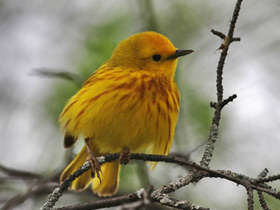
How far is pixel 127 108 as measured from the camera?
181 inches

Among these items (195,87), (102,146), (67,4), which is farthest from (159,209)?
(67,4)

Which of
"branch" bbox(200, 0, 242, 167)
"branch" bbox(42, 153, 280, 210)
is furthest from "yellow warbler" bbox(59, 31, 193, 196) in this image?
"branch" bbox(200, 0, 242, 167)

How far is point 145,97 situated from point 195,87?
2.28 metres

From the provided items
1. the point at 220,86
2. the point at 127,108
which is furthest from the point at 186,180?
the point at 127,108

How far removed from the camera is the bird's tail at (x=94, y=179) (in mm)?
5332

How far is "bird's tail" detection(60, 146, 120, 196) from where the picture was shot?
533 cm

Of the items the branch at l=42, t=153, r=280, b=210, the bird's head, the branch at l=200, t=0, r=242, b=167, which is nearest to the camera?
the branch at l=42, t=153, r=280, b=210

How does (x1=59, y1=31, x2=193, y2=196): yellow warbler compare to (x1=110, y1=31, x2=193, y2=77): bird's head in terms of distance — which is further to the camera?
(x1=110, y1=31, x2=193, y2=77): bird's head

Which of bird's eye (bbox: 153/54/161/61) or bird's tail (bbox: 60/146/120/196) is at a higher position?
bird's eye (bbox: 153/54/161/61)

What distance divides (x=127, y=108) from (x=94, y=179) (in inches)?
52.7

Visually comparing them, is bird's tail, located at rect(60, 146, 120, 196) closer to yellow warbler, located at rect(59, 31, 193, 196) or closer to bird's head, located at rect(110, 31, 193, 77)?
yellow warbler, located at rect(59, 31, 193, 196)

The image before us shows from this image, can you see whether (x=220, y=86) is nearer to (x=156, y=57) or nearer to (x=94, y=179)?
(x=156, y=57)

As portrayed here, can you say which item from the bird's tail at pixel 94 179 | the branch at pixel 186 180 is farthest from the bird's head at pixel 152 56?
the branch at pixel 186 180

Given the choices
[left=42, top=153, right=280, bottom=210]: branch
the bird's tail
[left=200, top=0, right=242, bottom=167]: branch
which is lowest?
[left=42, top=153, right=280, bottom=210]: branch
